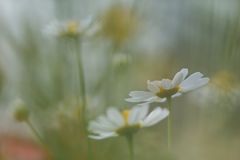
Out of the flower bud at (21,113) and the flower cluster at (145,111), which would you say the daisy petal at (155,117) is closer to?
the flower cluster at (145,111)

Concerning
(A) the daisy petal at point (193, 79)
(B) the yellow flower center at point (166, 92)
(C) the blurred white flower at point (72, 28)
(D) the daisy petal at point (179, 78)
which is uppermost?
(C) the blurred white flower at point (72, 28)

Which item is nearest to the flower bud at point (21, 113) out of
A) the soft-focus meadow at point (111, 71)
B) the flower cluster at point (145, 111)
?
the soft-focus meadow at point (111, 71)

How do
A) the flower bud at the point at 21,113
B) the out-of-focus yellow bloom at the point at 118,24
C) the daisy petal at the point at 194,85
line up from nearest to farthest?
the daisy petal at the point at 194,85
the flower bud at the point at 21,113
the out-of-focus yellow bloom at the point at 118,24

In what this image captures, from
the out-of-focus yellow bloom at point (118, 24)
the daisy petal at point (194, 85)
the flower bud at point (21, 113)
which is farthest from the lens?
the out-of-focus yellow bloom at point (118, 24)

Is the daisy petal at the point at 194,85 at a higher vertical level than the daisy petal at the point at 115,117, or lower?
higher

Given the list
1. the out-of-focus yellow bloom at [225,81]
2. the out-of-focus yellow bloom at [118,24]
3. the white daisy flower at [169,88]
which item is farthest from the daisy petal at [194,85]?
the out-of-focus yellow bloom at [118,24]

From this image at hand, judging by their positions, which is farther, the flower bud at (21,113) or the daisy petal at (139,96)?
the flower bud at (21,113)
